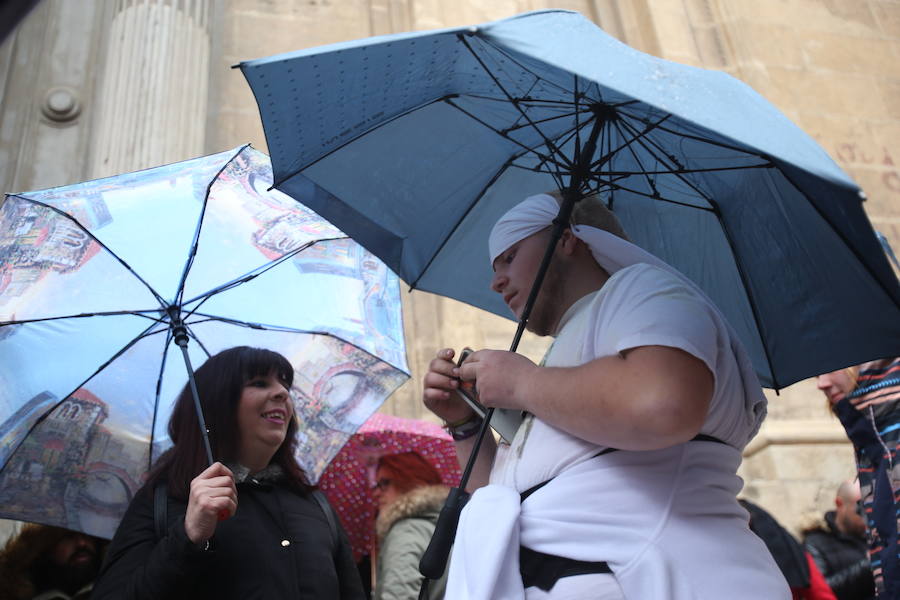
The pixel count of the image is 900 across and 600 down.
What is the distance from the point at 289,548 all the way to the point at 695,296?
1379 millimetres

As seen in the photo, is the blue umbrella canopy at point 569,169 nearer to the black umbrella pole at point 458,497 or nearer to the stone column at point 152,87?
the black umbrella pole at point 458,497

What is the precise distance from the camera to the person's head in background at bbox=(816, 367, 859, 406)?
9.84 feet

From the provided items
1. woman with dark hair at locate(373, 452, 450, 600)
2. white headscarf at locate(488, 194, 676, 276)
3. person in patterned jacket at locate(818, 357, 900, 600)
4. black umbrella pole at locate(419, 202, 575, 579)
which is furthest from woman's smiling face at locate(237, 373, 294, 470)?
person in patterned jacket at locate(818, 357, 900, 600)

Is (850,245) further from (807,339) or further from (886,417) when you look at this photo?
(886,417)

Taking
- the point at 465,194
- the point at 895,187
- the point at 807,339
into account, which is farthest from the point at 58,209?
the point at 895,187

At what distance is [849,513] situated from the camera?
3.92 meters

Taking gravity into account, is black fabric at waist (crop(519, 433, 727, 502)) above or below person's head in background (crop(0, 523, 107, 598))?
above

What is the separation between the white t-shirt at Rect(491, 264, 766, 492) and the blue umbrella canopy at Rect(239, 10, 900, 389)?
1.09ft

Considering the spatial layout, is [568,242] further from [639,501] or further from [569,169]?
[639,501]

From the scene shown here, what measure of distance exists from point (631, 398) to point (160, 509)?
4.84 ft

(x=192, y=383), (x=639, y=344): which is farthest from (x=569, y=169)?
(x=192, y=383)

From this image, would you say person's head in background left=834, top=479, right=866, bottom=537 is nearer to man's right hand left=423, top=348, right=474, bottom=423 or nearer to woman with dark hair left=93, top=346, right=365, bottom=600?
woman with dark hair left=93, top=346, right=365, bottom=600

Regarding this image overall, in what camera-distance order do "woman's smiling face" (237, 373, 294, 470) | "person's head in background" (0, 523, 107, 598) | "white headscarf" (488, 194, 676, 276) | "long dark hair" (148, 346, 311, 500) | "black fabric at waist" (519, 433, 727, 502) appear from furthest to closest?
"person's head in background" (0, 523, 107, 598)
"woman's smiling face" (237, 373, 294, 470)
"long dark hair" (148, 346, 311, 500)
"white headscarf" (488, 194, 676, 276)
"black fabric at waist" (519, 433, 727, 502)

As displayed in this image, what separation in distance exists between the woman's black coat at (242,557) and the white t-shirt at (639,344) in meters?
0.85
